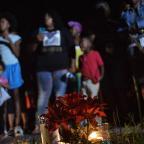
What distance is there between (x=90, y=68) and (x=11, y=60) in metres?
1.25

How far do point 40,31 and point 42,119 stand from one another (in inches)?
132

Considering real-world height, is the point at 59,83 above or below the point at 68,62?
below

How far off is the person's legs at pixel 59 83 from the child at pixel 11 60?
2.20ft

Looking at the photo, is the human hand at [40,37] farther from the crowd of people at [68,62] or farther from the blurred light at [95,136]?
the blurred light at [95,136]

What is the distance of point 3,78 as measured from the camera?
9.11m

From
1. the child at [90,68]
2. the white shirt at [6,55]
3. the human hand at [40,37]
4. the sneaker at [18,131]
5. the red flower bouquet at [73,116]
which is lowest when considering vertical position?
the sneaker at [18,131]

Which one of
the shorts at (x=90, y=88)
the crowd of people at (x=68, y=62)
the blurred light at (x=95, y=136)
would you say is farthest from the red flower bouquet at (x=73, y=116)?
the shorts at (x=90, y=88)

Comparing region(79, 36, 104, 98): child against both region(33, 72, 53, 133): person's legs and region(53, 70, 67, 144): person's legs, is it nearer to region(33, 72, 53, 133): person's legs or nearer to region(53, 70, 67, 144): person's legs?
region(53, 70, 67, 144): person's legs

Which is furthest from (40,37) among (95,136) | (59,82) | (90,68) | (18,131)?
(95,136)

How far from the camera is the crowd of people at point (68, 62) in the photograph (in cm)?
893

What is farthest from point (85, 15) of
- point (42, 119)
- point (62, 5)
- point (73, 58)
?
point (42, 119)

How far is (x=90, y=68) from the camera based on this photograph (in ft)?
30.5

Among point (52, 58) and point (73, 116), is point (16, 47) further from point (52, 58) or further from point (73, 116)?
point (73, 116)

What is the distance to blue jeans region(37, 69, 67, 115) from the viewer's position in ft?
29.2
